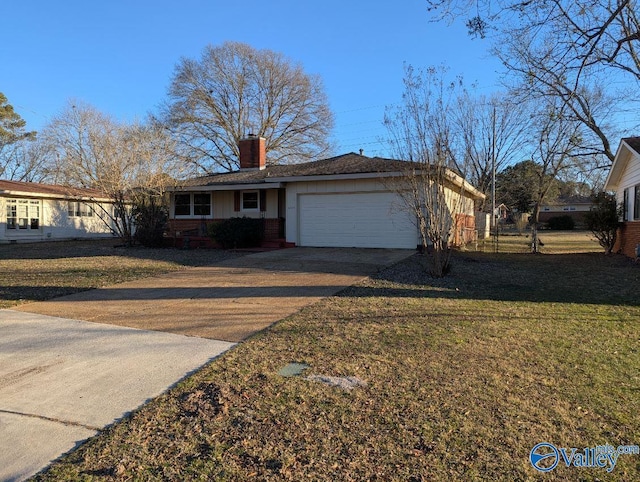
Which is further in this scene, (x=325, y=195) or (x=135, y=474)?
(x=325, y=195)

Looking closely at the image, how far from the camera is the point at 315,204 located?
1742 centimetres

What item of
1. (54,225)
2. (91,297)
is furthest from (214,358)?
(54,225)

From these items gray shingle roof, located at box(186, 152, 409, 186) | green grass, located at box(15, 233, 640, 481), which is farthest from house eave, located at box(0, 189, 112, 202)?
green grass, located at box(15, 233, 640, 481)

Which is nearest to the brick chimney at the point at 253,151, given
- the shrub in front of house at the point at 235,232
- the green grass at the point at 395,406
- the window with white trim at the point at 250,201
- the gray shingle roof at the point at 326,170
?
the gray shingle roof at the point at 326,170

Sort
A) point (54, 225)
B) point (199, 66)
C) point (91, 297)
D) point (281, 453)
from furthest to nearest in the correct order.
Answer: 1. point (199, 66)
2. point (54, 225)
3. point (91, 297)
4. point (281, 453)

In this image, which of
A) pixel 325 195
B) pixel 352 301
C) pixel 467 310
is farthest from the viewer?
pixel 325 195

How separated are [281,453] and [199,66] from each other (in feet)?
121

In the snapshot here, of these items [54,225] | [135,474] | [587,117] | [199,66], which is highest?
[199,66]

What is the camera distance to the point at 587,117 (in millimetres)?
20188

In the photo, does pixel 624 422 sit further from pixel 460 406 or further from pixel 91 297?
pixel 91 297

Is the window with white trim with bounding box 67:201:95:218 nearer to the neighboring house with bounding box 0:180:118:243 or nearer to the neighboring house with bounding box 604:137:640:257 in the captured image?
the neighboring house with bounding box 0:180:118:243

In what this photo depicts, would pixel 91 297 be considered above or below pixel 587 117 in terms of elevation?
below

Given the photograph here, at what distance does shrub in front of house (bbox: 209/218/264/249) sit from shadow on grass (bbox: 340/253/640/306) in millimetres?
7420

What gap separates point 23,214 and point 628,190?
98.9 feet
